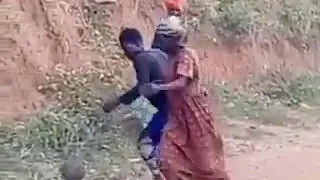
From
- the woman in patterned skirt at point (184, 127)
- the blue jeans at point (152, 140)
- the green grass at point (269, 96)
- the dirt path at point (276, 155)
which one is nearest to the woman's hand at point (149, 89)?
the woman in patterned skirt at point (184, 127)

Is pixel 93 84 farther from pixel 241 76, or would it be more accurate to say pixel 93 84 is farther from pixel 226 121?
pixel 241 76

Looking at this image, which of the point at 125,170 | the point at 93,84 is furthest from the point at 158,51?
the point at 93,84

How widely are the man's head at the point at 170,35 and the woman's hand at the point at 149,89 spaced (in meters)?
0.23

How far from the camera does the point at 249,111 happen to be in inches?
367

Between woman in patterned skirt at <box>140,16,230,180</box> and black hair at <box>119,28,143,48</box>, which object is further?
black hair at <box>119,28,143,48</box>

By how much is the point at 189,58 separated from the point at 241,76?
559cm

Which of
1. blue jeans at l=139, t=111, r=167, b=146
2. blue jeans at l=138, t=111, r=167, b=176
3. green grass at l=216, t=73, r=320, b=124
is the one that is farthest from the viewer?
green grass at l=216, t=73, r=320, b=124

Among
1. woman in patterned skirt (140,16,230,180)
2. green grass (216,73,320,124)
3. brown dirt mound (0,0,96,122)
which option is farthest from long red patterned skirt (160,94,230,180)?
green grass (216,73,320,124)

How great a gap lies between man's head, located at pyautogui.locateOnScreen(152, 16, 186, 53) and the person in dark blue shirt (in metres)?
0.14

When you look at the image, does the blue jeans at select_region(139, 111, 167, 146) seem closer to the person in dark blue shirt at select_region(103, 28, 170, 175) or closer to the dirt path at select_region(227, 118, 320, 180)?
the person in dark blue shirt at select_region(103, 28, 170, 175)

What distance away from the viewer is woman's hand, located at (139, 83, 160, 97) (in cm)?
509

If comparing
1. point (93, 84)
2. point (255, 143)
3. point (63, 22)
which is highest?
point (63, 22)

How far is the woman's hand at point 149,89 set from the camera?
5093 mm

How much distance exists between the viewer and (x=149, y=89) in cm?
518
